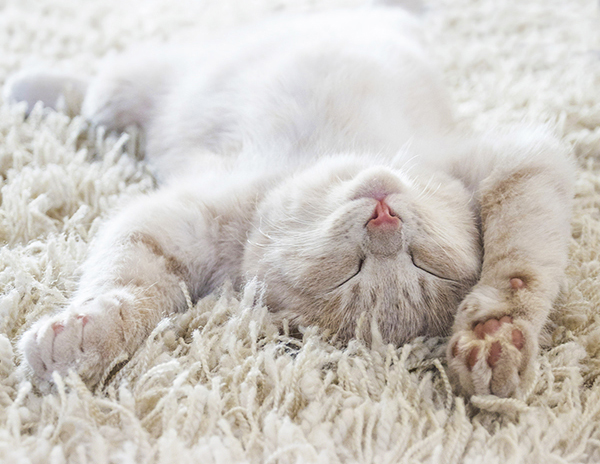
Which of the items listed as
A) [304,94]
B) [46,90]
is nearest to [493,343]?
[304,94]

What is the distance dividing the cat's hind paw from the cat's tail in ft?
4.01

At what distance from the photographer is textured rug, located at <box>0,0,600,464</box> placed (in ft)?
2.38

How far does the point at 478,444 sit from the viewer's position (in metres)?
0.75

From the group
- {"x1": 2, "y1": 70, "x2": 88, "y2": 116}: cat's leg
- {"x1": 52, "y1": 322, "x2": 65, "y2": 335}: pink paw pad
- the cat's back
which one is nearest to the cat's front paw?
the cat's back

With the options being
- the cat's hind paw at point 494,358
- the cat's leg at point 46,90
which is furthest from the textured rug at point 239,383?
the cat's leg at point 46,90

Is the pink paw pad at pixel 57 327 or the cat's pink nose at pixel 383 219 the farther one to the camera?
the cat's pink nose at pixel 383 219

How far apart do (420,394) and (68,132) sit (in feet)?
4.01

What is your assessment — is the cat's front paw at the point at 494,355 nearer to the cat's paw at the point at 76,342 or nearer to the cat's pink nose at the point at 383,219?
the cat's pink nose at the point at 383,219

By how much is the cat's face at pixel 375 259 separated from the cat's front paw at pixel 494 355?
146mm

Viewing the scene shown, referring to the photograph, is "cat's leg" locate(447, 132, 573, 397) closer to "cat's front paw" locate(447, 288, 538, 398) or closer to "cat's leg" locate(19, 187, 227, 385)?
"cat's front paw" locate(447, 288, 538, 398)

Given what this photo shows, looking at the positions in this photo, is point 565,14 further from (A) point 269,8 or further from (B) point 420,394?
(B) point 420,394

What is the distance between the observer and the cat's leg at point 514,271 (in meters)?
0.79

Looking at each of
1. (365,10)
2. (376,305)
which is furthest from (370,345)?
(365,10)

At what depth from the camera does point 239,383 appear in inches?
32.5
